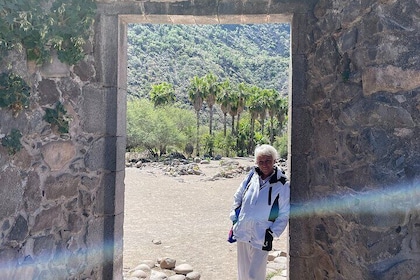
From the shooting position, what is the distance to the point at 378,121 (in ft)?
8.94

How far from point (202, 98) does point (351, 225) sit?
29.9 meters

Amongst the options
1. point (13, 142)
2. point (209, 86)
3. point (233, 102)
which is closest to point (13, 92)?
point (13, 142)

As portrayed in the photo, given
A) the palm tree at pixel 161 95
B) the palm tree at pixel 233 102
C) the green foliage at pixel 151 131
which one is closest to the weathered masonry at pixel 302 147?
the green foliage at pixel 151 131

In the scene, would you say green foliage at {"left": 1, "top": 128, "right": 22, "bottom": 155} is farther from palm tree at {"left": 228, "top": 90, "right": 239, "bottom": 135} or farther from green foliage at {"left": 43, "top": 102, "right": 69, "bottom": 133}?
palm tree at {"left": 228, "top": 90, "right": 239, "bottom": 135}

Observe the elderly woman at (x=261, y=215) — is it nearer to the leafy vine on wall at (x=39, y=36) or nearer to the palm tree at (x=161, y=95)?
the leafy vine on wall at (x=39, y=36)

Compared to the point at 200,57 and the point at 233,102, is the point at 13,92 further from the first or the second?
the point at 200,57

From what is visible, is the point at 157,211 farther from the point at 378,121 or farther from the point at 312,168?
the point at 378,121

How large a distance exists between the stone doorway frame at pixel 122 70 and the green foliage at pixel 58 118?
20.9 inches

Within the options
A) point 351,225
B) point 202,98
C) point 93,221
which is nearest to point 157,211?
point 93,221

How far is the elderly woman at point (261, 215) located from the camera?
3.32 metres

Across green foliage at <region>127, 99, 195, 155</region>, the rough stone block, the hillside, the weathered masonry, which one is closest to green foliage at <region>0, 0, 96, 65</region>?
the weathered masonry

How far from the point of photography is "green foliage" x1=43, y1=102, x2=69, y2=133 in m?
3.29

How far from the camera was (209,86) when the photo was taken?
3222 centimetres

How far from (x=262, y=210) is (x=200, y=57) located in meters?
60.7
